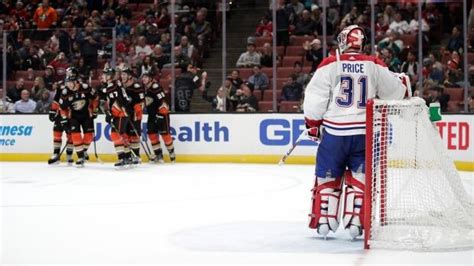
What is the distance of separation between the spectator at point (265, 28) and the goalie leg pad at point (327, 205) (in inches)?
267

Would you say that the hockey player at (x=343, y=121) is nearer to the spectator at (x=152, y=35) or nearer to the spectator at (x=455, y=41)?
the spectator at (x=455, y=41)

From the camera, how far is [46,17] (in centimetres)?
1445

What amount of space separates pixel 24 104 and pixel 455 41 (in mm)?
6059

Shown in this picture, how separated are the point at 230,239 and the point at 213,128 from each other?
19.8 feet

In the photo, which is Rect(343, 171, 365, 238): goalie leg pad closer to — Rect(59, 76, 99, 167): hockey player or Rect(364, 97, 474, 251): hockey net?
Rect(364, 97, 474, 251): hockey net

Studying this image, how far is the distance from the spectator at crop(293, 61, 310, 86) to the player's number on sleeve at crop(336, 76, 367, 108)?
6.16m

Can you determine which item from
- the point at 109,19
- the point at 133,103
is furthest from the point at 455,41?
the point at 109,19

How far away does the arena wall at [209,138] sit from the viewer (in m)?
11.1

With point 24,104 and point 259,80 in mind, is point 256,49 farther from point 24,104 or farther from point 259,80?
point 24,104

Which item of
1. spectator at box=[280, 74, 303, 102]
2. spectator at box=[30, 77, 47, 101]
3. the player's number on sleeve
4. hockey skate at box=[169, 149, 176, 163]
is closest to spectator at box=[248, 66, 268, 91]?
spectator at box=[280, 74, 303, 102]

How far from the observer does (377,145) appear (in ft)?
17.2

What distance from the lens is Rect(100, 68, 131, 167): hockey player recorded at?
10.6 metres

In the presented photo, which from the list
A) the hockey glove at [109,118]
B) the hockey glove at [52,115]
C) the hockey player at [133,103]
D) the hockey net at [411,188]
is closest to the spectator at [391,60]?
the hockey player at [133,103]

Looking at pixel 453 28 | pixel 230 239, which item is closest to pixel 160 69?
pixel 453 28
